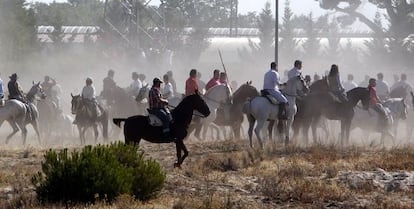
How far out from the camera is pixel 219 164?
22047 mm

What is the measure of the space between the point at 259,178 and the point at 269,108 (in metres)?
6.66

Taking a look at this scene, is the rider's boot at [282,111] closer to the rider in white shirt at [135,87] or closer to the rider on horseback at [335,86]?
the rider on horseback at [335,86]

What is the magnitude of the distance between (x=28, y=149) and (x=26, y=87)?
139 feet

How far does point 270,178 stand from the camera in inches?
771

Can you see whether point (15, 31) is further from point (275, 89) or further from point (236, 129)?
point (275, 89)

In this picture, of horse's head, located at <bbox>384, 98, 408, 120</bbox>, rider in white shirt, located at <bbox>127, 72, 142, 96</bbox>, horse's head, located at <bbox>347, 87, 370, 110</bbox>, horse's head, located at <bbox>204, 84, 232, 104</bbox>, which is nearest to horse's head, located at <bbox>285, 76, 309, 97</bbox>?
horse's head, located at <bbox>204, 84, 232, 104</bbox>

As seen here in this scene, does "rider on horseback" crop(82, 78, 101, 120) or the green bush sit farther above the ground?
"rider on horseback" crop(82, 78, 101, 120)

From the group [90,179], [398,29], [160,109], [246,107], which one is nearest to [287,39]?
[398,29]

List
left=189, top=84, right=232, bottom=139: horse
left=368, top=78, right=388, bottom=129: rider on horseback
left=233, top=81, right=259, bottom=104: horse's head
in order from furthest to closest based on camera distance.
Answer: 1. left=368, top=78, right=388, bottom=129: rider on horseback
2. left=233, top=81, right=259, bottom=104: horse's head
3. left=189, top=84, right=232, bottom=139: horse

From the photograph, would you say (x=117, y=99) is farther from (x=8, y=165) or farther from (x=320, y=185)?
(x=320, y=185)

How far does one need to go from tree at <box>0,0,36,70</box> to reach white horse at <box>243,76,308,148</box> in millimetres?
45926

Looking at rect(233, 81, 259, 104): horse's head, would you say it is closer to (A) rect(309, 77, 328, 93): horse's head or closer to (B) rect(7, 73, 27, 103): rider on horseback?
(A) rect(309, 77, 328, 93): horse's head

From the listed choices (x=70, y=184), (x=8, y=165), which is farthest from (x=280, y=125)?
(x=70, y=184)

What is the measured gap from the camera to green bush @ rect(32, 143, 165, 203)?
640 inches
